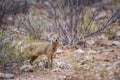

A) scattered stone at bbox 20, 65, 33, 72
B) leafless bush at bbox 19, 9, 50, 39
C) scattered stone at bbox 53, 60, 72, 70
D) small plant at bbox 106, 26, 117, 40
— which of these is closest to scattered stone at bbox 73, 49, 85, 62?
scattered stone at bbox 53, 60, 72, 70

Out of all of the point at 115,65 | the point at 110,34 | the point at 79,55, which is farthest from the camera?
the point at 110,34

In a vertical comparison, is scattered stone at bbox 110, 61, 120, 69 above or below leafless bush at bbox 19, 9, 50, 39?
below

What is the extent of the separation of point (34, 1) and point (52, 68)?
22.3ft

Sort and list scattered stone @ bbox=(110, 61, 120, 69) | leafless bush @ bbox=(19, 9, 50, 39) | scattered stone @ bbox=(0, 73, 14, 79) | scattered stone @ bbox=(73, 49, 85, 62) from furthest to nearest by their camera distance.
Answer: leafless bush @ bbox=(19, 9, 50, 39) → scattered stone @ bbox=(73, 49, 85, 62) → scattered stone @ bbox=(110, 61, 120, 69) → scattered stone @ bbox=(0, 73, 14, 79)

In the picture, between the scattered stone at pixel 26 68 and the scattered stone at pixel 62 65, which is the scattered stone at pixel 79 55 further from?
the scattered stone at pixel 26 68

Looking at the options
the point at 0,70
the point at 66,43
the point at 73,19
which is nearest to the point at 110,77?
the point at 0,70

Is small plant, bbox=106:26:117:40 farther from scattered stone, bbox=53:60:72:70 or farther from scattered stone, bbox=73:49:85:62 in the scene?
scattered stone, bbox=53:60:72:70

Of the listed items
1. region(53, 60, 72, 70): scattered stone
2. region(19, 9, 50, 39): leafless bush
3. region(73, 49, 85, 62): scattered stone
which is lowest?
region(53, 60, 72, 70): scattered stone

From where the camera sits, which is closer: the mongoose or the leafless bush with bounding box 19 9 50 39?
the mongoose

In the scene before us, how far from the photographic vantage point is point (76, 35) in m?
9.38

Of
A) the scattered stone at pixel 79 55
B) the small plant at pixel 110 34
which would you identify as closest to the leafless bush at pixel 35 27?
the scattered stone at pixel 79 55

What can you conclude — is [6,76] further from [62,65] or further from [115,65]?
[115,65]

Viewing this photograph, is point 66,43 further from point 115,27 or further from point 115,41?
point 115,27

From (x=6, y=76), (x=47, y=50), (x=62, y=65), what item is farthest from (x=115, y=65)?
(x=6, y=76)
